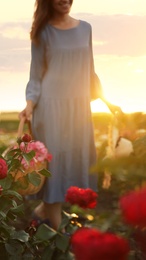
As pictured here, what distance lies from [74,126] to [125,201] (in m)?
4.20

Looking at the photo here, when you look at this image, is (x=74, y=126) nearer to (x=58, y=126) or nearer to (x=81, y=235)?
(x=58, y=126)

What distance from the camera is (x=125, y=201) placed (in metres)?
0.80

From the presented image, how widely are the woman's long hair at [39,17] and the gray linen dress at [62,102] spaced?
1.8 inches

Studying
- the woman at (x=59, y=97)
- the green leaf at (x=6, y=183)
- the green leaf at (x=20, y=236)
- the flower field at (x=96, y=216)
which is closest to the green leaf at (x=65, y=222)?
the flower field at (x=96, y=216)

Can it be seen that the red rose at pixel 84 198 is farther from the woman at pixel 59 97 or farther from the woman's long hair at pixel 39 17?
the woman's long hair at pixel 39 17

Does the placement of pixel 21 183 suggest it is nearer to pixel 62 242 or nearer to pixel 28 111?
pixel 62 242

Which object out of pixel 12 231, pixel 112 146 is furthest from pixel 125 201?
pixel 112 146

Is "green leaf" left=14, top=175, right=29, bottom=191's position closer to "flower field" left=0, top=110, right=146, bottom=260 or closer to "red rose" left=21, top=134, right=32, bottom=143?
"flower field" left=0, top=110, right=146, bottom=260

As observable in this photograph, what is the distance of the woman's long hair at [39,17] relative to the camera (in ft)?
15.9

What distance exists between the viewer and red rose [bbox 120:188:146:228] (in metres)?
0.79

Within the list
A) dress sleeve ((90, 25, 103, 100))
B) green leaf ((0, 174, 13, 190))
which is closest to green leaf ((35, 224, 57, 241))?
green leaf ((0, 174, 13, 190))

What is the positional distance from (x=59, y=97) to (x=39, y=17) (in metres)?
0.62

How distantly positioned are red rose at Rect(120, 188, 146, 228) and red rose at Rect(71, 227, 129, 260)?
0.11 feet

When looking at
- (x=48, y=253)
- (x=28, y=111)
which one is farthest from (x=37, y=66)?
(x=48, y=253)
